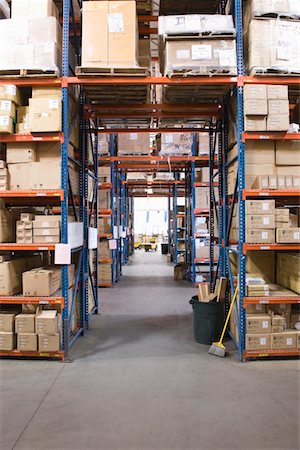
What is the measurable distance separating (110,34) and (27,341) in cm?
413

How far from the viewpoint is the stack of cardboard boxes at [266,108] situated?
4.66m

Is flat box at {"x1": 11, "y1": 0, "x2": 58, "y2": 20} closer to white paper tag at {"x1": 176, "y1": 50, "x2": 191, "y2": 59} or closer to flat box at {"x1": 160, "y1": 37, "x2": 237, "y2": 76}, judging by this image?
flat box at {"x1": 160, "y1": 37, "x2": 237, "y2": 76}

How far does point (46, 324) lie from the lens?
466 cm

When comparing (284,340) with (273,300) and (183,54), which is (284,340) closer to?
(273,300)

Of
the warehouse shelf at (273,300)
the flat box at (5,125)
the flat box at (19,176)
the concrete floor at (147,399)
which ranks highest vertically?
the flat box at (5,125)

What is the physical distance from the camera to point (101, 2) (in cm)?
470

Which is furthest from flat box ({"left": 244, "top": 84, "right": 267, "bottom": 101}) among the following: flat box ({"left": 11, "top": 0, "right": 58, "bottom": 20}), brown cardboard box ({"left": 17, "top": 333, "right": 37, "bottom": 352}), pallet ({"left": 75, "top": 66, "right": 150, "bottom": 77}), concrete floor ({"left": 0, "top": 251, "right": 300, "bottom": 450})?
brown cardboard box ({"left": 17, "top": 333, "right": 37, "bottom": 352})

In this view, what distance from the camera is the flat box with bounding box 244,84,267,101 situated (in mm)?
4676

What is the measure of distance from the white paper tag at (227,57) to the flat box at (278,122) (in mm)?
855

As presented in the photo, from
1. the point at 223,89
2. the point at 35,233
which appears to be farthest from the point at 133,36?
the point at 35,233

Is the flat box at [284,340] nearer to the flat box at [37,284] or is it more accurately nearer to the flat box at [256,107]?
the flat box at [256,107]

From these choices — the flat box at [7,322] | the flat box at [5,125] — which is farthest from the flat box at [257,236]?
the flat box at [5,125]

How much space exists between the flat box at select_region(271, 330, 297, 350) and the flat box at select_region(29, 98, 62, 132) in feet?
12.9

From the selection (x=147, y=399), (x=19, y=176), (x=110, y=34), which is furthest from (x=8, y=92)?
(x=147, y=399)
